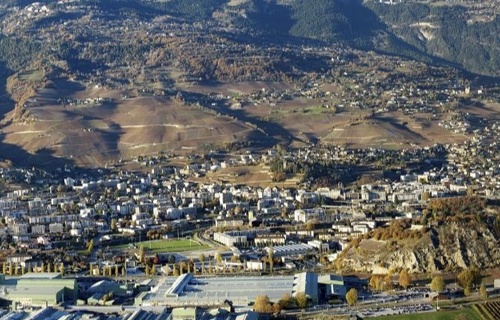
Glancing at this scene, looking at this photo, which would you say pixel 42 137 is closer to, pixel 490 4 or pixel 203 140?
pixel 203 140

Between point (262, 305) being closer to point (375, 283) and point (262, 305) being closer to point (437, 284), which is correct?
point (375, 283)

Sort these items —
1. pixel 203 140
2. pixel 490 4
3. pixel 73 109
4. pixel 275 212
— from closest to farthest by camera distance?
pixel 275 212, pixel 203 140, pixel 73 109, pixel 490 4

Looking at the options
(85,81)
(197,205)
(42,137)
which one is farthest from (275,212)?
(85,81)

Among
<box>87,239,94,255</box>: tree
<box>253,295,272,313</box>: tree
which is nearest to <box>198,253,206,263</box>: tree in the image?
<box>87,239,94,255</box>: tree

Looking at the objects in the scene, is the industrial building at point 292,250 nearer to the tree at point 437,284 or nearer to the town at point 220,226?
the town at point 220,226

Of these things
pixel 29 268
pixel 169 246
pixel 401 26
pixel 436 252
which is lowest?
pixel 401 26

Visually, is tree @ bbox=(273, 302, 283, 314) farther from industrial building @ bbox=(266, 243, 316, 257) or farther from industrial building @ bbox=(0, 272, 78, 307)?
industrial building @ bbox=(266, 243, 316, 257)

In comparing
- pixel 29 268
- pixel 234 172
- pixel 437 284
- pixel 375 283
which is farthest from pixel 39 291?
pixel 234 172
